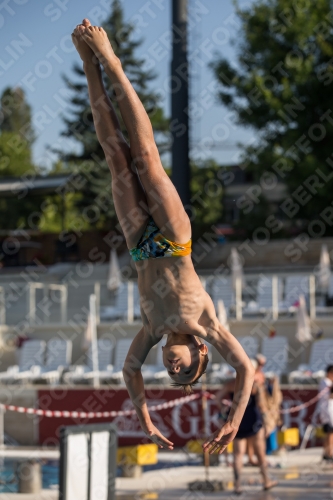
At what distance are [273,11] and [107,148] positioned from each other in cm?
1939

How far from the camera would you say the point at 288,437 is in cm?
1279

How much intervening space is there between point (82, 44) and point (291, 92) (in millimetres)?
18228

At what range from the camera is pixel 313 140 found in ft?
74.4

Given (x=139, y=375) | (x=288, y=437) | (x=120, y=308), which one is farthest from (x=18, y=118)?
(x=139, y=375)

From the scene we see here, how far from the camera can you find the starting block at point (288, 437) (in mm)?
12727

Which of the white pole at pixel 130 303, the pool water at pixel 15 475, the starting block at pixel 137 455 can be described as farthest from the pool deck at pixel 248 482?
the white pole at pixel 130 303

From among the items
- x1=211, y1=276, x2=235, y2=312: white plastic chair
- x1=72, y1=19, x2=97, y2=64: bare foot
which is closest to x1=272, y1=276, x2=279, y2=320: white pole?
x1=211, y1=276, x2=235, y2=312: white plastic chair

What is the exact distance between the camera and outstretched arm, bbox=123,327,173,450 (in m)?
5.50

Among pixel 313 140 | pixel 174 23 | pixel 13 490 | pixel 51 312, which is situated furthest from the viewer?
pixel 313 140

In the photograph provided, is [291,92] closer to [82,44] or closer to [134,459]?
[134,459]

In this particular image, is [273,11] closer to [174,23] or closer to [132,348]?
[174,23]

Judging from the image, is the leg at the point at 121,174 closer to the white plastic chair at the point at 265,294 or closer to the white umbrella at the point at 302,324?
the white umbrella at the point at 302,324

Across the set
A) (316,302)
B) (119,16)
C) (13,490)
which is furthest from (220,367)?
(119,16)

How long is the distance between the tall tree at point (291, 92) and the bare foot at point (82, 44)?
56.4 ft
